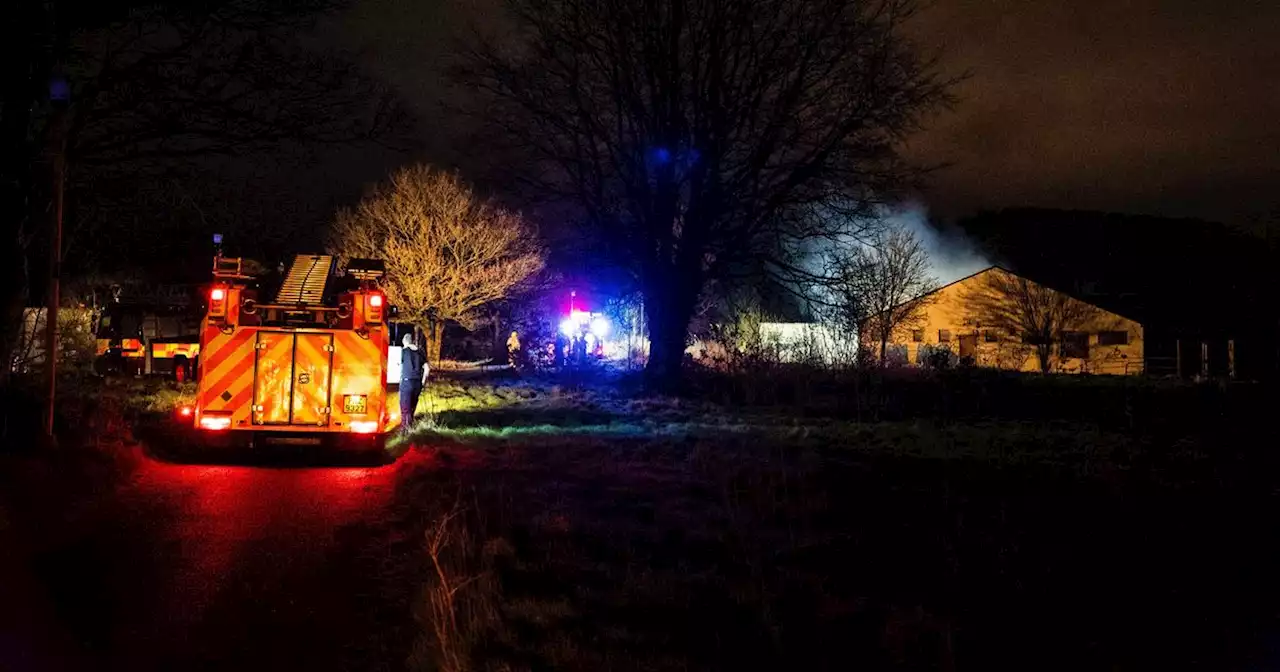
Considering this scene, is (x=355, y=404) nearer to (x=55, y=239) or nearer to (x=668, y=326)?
(x=55, y=239)

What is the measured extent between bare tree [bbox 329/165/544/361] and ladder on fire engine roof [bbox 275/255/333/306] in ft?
92.1

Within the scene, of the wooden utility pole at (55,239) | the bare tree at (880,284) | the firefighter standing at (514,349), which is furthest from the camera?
the firefighter standing at (514,349)

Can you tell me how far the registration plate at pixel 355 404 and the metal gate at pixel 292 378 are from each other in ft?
0.71

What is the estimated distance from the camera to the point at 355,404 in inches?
453

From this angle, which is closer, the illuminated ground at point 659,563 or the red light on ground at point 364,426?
the illuminated ground at point 659,563

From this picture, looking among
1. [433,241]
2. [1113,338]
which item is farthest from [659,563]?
[1113,338]

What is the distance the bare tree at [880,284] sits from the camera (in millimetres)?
22812

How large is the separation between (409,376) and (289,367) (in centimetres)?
342

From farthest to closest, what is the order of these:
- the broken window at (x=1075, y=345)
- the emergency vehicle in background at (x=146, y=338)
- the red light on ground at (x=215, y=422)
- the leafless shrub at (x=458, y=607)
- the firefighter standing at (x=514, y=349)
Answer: the broken window at (x=1075, y=345)
the firefighter standing at (x=514, y=349)
the emergency vehicle in background at (x=146, y=338)
the red light on ground at (x=215, y=422)
the leafless shrub at (x=458, y=607)

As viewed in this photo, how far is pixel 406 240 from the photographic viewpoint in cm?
4047

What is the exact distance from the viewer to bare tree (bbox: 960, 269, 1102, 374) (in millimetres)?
49094

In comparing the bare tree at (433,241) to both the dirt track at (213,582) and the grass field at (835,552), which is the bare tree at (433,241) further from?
the dirt track at (213,582)

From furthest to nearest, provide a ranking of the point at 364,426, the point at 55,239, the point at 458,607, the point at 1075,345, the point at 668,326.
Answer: the point at 1075,345
the point at 668,326
the point at 364,426
the point at 55,239
the point at 458,607

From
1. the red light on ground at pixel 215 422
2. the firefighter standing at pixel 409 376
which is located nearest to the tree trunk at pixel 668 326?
the firefighter standing at pixel 409 376
